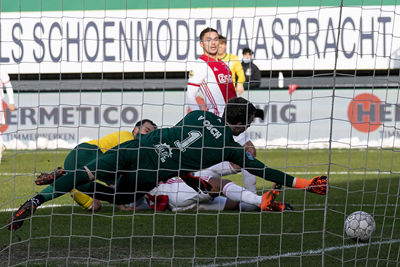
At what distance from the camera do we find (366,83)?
50.9 feet

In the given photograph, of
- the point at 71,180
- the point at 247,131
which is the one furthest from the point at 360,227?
the point at 247,131

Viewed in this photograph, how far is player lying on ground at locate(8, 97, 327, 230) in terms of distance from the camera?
4.93 m

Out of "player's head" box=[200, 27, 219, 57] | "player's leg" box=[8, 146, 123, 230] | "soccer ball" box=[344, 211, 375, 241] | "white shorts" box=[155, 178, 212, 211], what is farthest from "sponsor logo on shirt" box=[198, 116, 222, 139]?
"player's head" box=[200, 27, 219, 57]

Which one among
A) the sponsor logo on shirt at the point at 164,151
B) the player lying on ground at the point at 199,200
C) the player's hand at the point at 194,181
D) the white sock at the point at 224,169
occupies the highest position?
the sponsor logo on shirt at the point at 164,151

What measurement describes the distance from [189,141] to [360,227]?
5.21ft

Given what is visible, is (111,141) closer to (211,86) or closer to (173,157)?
(211,86)

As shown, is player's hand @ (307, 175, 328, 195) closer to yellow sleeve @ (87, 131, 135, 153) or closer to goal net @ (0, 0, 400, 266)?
goal net @ (0, 0, 400, 266)

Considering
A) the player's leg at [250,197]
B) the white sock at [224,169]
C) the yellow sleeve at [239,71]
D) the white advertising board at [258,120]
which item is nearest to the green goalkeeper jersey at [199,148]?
the player's leg at [250,197]

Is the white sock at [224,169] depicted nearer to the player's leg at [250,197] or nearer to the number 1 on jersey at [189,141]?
the player's leg at [250,197]

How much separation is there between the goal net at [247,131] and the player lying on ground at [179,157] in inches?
8.4

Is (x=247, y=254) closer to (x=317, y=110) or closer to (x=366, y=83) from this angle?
(x=317, y=110)

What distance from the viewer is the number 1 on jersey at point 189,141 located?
5.00m

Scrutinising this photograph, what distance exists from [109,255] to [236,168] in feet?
8.81

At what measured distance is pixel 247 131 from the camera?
44.2ft
